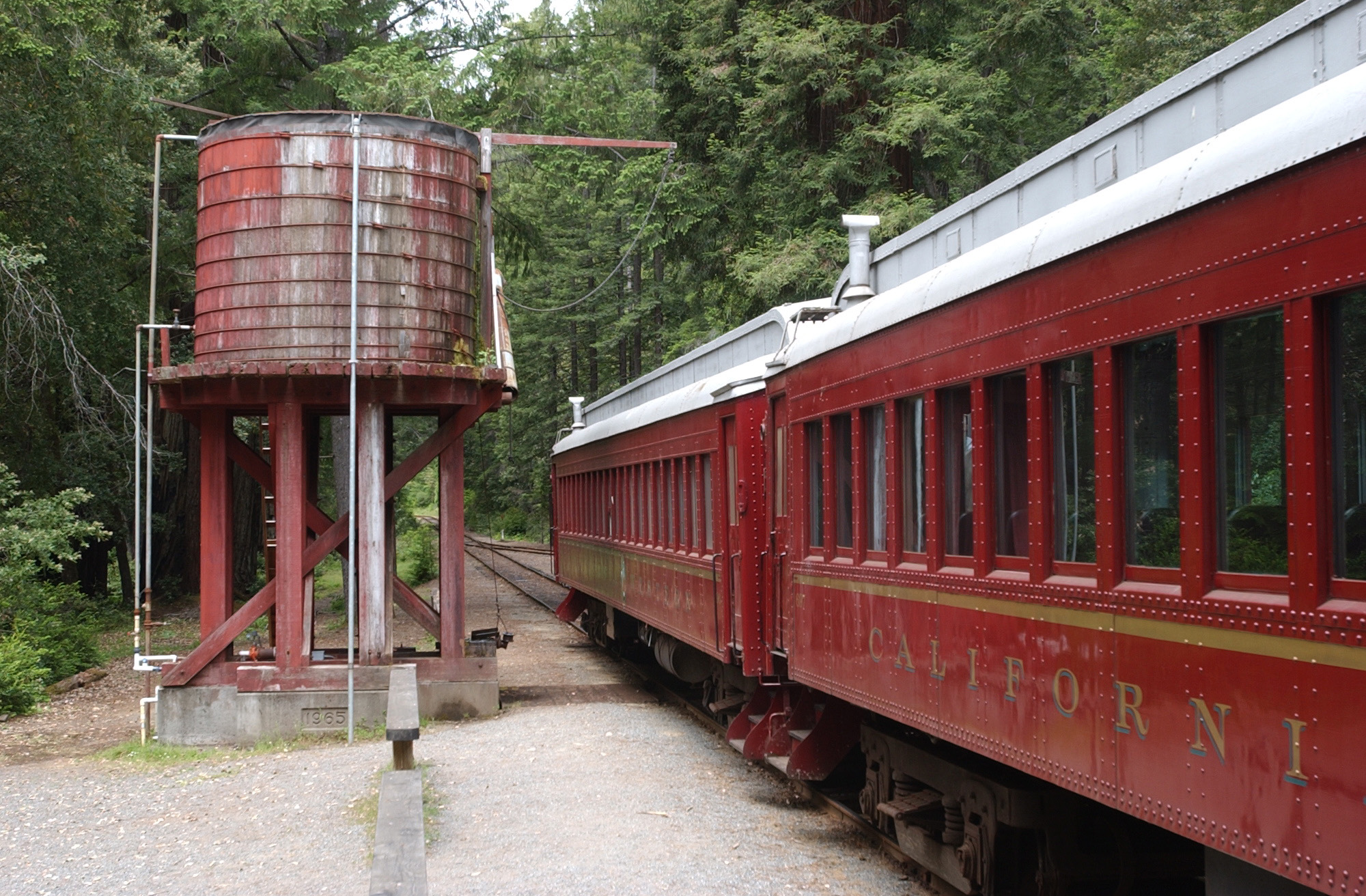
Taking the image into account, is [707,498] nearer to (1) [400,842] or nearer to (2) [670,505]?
(2) [670,505]

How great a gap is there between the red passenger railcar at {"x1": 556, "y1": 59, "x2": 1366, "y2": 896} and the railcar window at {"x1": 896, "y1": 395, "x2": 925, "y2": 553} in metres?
0.02

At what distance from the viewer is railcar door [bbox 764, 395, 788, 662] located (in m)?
9.48

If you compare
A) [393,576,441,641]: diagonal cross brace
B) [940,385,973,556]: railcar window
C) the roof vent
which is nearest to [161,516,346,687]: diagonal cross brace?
[393,576,441,641]: diagonal cross brace

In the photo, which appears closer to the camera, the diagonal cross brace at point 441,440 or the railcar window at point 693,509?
the railcar window at point 693,509

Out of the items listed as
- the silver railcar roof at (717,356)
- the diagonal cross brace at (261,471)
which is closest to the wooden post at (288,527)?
the diagonal cross brace at (261,471)

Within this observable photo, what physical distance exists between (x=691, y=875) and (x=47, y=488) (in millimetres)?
17783

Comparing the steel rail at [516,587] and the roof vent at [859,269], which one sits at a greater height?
the roof vent at [859,269]

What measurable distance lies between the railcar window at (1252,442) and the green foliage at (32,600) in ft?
46.3

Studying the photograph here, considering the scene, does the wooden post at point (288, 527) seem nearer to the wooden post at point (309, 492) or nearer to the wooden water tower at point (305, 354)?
the wooden water tower at point (305, 354)

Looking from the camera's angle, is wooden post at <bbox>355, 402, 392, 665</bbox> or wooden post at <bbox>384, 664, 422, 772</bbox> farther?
wooden post at <bbox>355, 402, 392, 665</bbox>

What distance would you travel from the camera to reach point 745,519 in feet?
34.3

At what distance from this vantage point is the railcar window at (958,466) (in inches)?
242

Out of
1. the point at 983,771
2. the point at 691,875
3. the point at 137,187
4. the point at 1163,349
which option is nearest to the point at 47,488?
the point at 137,187

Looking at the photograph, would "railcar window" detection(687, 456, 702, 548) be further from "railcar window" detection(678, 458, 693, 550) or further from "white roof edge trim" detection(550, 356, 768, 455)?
"white roof edge trim" detection(550, 356, 768, 455)
